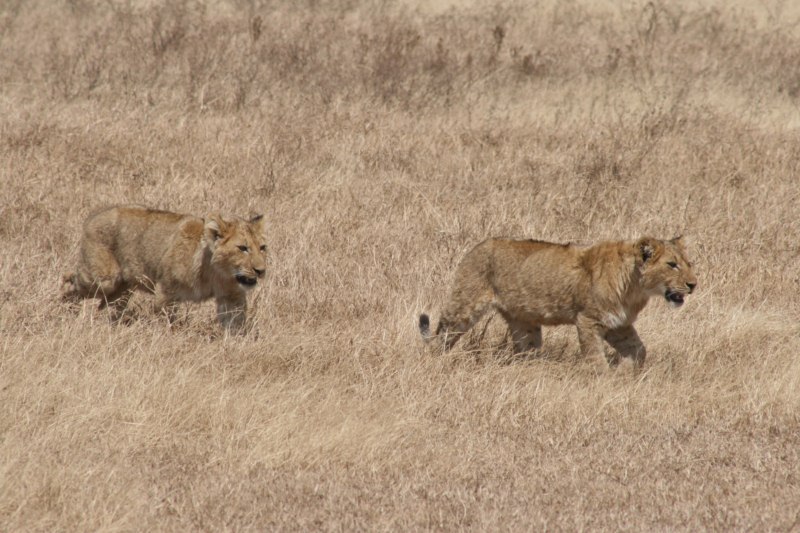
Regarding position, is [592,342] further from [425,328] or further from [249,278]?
[249,278]

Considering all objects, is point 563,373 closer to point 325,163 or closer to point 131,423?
point 131,423

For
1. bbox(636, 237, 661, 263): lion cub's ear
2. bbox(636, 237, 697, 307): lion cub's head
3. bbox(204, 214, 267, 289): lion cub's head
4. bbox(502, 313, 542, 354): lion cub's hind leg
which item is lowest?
bbox(502, 313, 542, 354): lion cub's hind leg

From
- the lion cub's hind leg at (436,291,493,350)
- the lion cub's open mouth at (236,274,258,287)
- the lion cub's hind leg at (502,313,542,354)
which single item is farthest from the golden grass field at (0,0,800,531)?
the lion cub's open mouth at (236,274,258,287)

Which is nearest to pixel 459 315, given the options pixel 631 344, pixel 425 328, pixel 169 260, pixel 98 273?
pixel 425 328

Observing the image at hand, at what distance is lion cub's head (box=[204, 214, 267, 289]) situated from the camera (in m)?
8.05

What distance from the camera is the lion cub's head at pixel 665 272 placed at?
777cm

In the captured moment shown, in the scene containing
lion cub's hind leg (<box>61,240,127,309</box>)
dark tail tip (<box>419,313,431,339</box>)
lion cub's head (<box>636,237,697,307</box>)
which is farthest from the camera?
lion cub's hind leg (<box>61,240,127,309</box>)

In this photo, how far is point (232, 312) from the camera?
27.0 feet

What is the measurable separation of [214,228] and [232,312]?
2.08 ft

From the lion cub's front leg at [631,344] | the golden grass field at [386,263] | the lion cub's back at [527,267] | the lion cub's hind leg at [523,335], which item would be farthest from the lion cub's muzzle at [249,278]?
the lion cub's front leg at [631,344]

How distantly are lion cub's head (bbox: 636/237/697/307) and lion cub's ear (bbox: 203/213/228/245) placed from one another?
9.70 ft

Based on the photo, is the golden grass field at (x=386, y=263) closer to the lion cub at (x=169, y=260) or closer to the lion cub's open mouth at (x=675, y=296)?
the lion cub at (x=169, y=260)

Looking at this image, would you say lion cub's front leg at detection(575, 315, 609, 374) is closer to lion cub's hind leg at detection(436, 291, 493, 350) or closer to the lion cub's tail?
lion cub's hind leg at detection(436, 291, 493, 350)

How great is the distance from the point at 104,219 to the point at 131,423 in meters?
2.75
